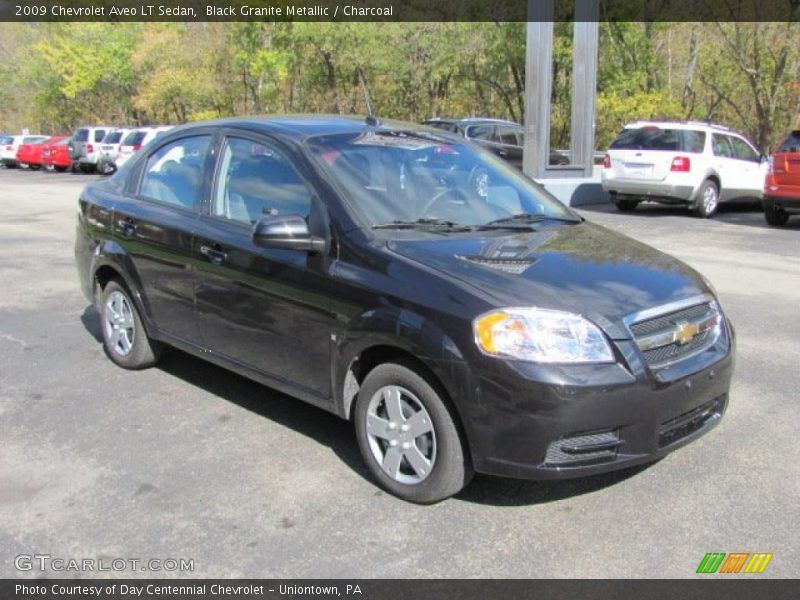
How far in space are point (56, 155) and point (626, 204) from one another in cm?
2799

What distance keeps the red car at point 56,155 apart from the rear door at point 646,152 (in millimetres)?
27000

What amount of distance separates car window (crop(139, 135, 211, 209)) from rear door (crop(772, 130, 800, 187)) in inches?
407

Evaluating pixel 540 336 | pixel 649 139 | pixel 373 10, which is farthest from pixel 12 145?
pixel 540 336

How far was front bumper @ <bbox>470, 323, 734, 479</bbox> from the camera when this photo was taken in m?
3.19

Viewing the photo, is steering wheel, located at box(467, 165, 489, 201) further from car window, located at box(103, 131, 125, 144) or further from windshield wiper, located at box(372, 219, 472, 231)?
car window, located at box(103, 131, 125, 144)

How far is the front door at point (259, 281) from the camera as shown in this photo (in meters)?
3.96

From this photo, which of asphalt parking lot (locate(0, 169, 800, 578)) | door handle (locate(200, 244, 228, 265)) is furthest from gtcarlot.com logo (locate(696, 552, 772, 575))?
door handle (locate(200, 244, 228, 265))

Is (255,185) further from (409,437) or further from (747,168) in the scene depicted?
(747,168)

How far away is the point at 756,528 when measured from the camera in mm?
3373

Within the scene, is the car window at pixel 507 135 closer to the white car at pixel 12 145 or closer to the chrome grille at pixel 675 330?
the chrome grille at pixel 675 330
